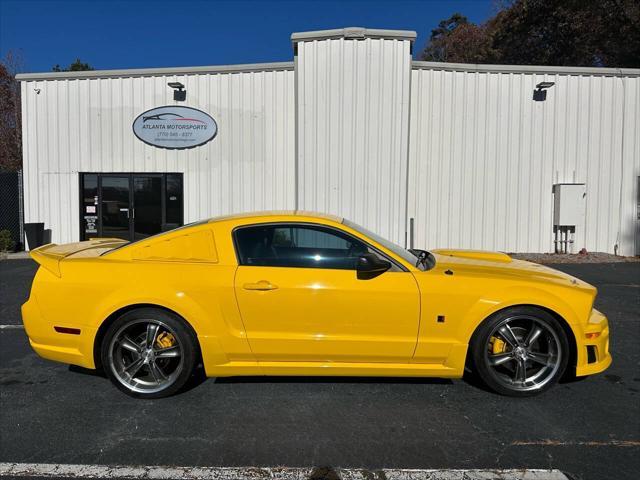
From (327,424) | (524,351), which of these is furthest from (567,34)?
(327,424)

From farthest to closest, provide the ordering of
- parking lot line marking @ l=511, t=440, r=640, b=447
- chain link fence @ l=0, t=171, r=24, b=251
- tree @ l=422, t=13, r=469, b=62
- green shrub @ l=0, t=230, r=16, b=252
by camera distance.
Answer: tree @ l=422, t=13, r=469, b=62
chain link fence @ l=0, t=171, r=24, b=251
green shrub @ l=0, t=230, r=16, b=252
parking lot line marking @ l=511, t=440, r=640, b=447

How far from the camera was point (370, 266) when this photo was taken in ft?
11.3

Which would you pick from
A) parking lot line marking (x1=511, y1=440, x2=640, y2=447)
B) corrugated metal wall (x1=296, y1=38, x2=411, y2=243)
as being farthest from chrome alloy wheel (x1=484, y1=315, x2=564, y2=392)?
corrugated metal wall (x1=296, y1=38, x2=411, y2=243)

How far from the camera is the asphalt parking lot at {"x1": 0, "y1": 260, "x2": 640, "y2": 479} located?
9.32ft

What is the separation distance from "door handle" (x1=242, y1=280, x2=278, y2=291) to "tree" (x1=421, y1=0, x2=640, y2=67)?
Answer: 20.2 metres

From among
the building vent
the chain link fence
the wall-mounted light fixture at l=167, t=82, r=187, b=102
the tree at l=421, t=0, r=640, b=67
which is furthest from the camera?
the tree at l=421, t=0, r=640, b=67

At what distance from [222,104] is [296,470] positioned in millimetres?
11074

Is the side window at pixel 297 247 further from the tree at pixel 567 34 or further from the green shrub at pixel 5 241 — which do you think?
the tree at pixel 567 34

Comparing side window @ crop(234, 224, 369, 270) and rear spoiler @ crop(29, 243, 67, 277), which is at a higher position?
side window @ crop(234, 224, 369, 270)

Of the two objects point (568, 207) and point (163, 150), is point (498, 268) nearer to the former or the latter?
point (568, 207)

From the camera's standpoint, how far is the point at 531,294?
353 centimetres

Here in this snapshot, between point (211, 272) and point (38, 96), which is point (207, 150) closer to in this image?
point (38, 96)

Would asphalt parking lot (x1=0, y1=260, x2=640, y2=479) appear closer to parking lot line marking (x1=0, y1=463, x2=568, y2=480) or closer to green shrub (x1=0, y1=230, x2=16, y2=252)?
parking lot line marking (x1=0, y1=463, x2=568, y2=480)

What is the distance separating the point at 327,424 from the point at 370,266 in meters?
1.15
